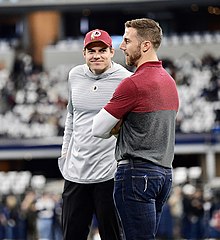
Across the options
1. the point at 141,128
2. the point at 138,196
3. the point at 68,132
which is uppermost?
the point at 141,128

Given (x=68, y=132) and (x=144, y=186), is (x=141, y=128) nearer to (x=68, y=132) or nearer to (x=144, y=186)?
(x=144, y=186)

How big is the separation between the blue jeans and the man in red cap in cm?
66

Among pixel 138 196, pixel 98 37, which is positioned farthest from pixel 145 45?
pixel 138 196

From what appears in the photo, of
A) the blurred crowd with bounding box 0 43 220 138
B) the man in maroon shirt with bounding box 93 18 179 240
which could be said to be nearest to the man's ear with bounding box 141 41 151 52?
the man in maroon shirt with bounding box 93 18 179 240

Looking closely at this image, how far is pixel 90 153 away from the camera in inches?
225

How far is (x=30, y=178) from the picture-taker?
77.5 feet

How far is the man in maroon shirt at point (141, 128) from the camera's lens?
16.4 ft

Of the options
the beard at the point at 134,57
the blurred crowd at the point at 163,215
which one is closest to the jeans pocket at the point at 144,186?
the beard at the point at 134,57

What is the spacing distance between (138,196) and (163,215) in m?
13.0

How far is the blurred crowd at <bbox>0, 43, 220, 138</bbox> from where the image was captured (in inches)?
949

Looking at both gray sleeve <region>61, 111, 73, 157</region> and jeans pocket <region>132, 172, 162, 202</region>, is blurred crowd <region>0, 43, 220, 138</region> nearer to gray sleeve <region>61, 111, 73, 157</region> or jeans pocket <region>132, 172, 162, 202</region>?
gray sleeve <region>61, 111, 73, 157</region>

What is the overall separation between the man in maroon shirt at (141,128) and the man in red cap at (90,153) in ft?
2.04

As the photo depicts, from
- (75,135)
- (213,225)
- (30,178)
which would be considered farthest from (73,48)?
(75,135)

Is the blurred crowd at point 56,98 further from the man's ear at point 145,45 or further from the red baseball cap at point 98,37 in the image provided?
the man's ear at point 145,45
